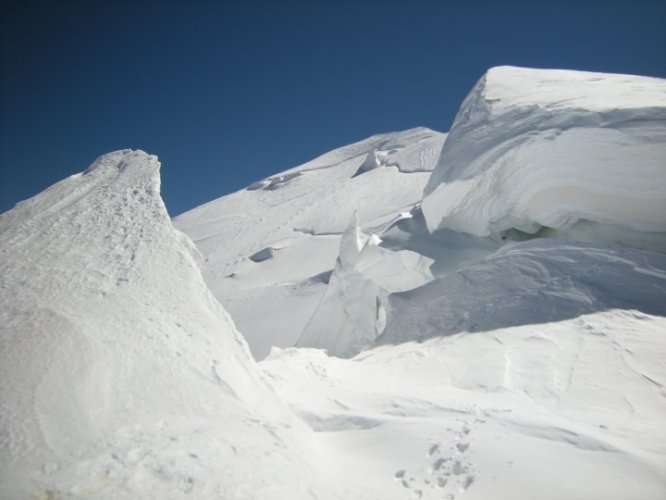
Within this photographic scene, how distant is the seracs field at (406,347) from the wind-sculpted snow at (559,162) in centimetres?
3

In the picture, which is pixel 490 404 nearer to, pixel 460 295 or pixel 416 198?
pixel 460 295

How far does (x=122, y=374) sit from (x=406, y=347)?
3078 mm

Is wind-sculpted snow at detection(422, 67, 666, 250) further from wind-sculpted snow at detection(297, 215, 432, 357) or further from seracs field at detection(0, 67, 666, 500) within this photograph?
wind-sculpted snow at detection(297, 215, 432, 357)

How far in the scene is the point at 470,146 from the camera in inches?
296

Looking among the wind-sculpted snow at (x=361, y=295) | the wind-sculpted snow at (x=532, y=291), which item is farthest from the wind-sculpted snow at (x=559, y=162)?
the wind-sculpted snow at (x=361, y=295)

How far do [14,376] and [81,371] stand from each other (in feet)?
0.90

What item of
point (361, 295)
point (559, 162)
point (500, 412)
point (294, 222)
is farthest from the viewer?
point (294, 222)

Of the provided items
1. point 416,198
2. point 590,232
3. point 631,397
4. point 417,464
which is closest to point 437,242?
point 590,232

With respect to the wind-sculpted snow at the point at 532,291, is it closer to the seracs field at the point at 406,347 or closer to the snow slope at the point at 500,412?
the seracs field at the point at 406,347

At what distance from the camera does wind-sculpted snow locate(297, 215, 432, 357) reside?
24.4 ft

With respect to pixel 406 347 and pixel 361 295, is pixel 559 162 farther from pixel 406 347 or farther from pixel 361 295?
pixel 361 295

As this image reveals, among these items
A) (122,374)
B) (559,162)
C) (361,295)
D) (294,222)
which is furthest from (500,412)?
(294,222)

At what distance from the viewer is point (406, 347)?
4.88 metres

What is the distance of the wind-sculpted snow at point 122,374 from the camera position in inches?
77.6
